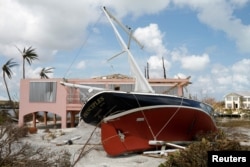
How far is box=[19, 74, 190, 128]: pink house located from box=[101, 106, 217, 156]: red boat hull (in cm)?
1215

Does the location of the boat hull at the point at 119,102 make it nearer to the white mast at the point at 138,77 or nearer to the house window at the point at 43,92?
the white mast at the point at 138,77

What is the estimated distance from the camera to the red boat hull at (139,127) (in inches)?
603

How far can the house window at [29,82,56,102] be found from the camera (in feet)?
100

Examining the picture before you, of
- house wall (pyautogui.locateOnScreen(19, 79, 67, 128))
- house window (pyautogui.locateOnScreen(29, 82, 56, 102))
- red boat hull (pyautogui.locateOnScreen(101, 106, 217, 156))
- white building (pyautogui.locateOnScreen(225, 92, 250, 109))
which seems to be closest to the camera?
red boat hull (pyautogui.locateOnScreen(101, 106, 217, 156))

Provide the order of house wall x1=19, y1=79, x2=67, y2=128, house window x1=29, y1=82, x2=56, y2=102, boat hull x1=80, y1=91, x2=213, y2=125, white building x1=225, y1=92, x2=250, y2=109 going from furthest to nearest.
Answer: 1. white building x1=225, y1=92, x2=250, y2=109
2. house window x1=29, y1=82, x2=56, y2=102
3. house wall x1=19, y1=79, x2=67, y2=128
4. boat hull x1=80, y1=91, x2=213, y2=125

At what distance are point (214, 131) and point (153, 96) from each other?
5.17 metres

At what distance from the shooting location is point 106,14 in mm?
18297

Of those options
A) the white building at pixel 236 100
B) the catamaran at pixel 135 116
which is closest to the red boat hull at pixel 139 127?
the catamaran at pixel 135 116

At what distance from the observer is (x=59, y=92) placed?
30188mm
